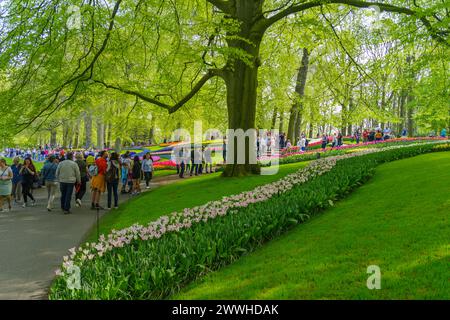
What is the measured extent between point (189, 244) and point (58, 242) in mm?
3920

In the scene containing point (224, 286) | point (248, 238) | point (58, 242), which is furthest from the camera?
point (58, 242)

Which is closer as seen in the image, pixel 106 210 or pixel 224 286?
pixel 224 286

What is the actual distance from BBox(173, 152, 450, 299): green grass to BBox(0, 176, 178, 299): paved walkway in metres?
2.52

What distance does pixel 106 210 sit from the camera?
1291 cm

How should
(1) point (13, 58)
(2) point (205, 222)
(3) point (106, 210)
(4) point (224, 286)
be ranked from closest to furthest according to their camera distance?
1. (4) point (224, 286)
2. (2) point (205, 222)
3. (1) point (13, 58)
4. (3) point (106, 210)

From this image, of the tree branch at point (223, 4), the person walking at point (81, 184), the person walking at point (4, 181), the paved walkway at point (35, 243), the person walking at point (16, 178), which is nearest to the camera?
the paved walkway at point (35, 243)

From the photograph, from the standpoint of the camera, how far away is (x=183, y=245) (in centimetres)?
575

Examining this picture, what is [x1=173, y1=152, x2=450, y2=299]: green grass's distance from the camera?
4383mm

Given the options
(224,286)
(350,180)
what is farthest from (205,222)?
(350,180)

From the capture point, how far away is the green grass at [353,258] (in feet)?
14.4

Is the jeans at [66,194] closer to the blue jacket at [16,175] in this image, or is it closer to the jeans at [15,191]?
the blue jacket at [16,175]

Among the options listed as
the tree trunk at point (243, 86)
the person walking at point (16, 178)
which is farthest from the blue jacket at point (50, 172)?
the tree trunk at point (243, 86)

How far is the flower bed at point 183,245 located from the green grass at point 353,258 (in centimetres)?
23
